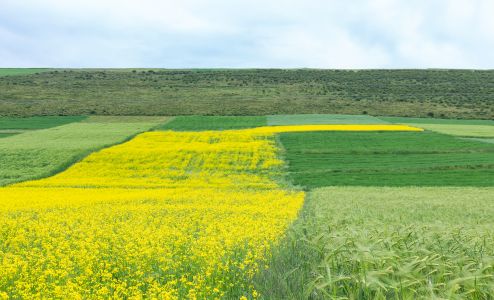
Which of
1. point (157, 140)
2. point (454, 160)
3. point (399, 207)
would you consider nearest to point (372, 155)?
point (454, 160)

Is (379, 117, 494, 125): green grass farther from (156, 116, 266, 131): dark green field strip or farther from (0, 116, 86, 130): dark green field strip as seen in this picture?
(0, 116, 86, 130): dark green field strip

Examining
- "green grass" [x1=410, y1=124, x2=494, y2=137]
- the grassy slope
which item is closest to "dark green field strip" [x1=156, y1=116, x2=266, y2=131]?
the grassy slope

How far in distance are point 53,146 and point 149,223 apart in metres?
32.8

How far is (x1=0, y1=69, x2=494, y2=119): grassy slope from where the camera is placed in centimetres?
8388

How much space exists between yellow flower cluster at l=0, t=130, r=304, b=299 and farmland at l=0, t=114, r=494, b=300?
78mm

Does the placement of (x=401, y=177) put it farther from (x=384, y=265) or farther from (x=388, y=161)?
(x=384, y=265)

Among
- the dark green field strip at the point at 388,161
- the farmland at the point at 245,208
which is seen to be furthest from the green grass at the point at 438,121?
the dark green field strip at the point at 388,161

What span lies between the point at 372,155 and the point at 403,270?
40002 millimetres

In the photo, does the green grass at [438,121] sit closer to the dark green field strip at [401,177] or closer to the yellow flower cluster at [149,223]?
the yellow flower cluster at [149,223]

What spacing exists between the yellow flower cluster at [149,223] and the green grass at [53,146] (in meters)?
2.00

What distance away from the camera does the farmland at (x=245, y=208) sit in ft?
23.0

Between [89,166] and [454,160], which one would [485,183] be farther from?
[89,166]

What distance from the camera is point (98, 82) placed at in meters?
120

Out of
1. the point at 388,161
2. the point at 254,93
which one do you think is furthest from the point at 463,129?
the point at 254,93
